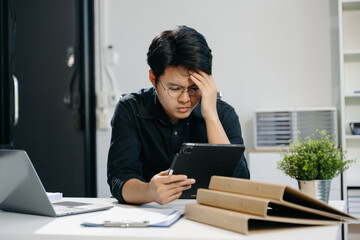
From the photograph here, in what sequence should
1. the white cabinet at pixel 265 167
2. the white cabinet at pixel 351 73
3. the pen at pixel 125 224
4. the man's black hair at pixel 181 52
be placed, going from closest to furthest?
the pen at pixel 125 224, the man's black hair at pixel 181 52, the white cabinet at pixel 265 167, the white cabinet at pixel 351 73

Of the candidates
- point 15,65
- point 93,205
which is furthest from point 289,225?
point 15,65

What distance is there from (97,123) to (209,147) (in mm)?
2526

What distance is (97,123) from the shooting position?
3.75 m

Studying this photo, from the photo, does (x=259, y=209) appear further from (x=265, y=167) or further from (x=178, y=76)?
(x=265, y=167)

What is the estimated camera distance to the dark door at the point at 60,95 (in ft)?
11.2

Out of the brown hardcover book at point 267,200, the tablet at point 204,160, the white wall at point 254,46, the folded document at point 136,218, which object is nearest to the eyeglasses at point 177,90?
the tablet at point 204,160

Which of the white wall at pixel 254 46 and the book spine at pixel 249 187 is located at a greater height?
the white wall at pixel 254 46

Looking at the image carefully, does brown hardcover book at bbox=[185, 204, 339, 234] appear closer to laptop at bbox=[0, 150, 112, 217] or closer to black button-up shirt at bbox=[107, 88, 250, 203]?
laptop at bbox=[0, 150, 112, 217]

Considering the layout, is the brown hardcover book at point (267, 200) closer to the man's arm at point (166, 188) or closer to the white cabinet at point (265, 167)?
the man's arm at point (166, 188)

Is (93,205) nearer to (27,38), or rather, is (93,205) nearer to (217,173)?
(217,173)

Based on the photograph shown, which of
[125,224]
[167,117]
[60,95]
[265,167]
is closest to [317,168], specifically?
[125,224]

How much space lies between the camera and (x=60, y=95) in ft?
11.9

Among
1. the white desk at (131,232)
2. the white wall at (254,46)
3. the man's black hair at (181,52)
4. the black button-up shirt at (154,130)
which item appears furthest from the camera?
the white wall at (254,46)

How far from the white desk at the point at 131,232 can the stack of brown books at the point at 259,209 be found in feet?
0.07
